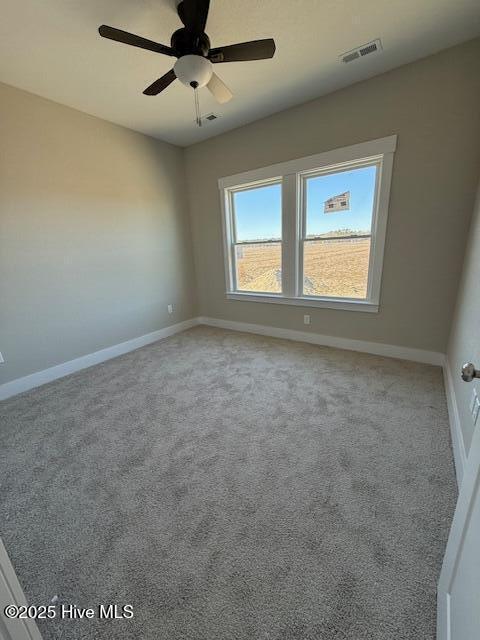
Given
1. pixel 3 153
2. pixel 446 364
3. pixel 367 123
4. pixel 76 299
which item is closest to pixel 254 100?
pixel 367 123

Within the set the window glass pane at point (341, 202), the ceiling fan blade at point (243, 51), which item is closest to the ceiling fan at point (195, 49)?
the ceiling fan blade at point (243, 51)

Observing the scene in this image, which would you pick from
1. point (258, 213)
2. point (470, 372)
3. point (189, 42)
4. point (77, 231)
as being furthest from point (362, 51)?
point (77, 231)

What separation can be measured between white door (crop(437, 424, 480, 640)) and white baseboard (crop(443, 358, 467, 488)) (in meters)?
0.74

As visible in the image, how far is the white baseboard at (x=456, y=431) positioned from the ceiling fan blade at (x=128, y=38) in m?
2.97

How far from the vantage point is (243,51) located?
62.6 inches

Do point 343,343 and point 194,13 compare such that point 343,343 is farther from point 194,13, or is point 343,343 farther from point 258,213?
point 194,13

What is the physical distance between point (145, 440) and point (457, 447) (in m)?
2.03

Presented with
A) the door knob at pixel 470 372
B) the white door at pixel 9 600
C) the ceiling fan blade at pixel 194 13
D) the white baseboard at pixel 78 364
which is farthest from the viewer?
the white baseboard at pixel 78 364

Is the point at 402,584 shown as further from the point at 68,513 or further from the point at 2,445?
the point at 2,445

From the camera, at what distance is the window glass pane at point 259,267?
356 centimetres

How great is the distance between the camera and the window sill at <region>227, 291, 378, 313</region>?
2.99 m

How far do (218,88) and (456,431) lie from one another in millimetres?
2907

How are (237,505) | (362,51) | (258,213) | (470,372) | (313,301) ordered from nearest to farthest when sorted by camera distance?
(470,372), (237,505), (362,51), (313,301), (258,213)

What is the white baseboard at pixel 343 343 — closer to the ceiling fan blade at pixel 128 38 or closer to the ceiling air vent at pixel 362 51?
the ceiling air vent at pixel 362 51
